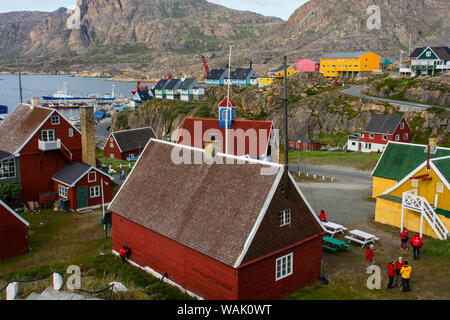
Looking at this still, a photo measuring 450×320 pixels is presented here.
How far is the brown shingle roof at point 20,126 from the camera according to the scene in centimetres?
3559

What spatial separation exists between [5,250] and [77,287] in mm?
12028

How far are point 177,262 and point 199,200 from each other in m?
3.04

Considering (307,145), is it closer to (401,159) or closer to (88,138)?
(401,159)

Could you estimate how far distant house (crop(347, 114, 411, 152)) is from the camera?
206 ft

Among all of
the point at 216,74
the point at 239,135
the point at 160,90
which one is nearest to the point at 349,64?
the point at 216,74

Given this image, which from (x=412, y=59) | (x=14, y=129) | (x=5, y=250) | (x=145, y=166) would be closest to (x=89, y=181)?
(x=14, y=129)

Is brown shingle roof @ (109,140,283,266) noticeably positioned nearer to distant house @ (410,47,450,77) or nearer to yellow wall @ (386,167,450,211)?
yellow wall @ (386,167,450,211)

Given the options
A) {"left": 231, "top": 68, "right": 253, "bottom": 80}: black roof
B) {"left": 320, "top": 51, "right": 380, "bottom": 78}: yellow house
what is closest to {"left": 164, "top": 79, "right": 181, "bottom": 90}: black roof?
{"left": 231, "top": 68, "right": 253, "bottom": 80}: black roof

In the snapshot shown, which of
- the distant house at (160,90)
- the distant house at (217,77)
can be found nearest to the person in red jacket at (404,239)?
the distant house at (160,90)

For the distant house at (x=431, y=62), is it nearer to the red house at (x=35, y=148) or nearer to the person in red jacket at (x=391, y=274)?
the red house at (x=35, y=148)

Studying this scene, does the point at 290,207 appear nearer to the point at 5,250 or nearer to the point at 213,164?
the point at 213,164

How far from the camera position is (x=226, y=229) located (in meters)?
17.0

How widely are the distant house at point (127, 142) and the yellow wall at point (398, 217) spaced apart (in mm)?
40350

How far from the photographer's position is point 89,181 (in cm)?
3562
